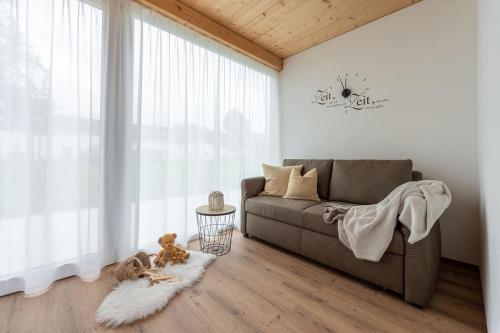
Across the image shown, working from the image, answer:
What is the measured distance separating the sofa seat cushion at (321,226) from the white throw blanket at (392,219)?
1.8 inches

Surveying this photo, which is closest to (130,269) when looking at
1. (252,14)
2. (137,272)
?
(137,272)

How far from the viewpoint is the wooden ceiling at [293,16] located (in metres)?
2.20

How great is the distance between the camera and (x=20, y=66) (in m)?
1.46

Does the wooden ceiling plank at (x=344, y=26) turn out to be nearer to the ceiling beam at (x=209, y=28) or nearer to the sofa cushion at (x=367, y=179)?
the ceiling beam at (x=209, y=28)

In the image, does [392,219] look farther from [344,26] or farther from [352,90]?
[344,26]

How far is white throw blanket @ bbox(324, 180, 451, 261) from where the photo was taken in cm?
134

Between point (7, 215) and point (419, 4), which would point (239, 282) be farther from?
point (419, 4)

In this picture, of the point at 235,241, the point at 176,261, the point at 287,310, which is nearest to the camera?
the point at 287,310

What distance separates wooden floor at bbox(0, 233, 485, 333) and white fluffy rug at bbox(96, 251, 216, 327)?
1.9 inches

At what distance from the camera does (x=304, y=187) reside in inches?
94.6

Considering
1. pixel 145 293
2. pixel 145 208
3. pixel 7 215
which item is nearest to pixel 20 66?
pixel 7 215

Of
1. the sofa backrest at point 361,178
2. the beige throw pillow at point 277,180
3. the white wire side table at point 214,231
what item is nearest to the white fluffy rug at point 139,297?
the white wire side table at point 214,231

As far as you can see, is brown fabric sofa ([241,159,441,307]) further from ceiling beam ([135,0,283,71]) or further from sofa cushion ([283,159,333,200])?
ceiling beam ([135,0,283,71])

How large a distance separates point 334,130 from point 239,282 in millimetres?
2160
